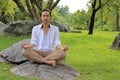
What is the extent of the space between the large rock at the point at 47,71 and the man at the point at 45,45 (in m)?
0.17

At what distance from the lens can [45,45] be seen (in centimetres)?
871

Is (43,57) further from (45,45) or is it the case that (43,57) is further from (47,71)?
(47,71)

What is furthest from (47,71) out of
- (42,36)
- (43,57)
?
(42,36)

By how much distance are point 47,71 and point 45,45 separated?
0.85 meters

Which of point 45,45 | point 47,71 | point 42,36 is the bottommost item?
point 47,71

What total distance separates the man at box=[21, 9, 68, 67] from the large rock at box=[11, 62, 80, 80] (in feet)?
0.56

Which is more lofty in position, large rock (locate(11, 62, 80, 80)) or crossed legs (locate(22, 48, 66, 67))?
crossed legs (locate(22, 48, 66, 67))

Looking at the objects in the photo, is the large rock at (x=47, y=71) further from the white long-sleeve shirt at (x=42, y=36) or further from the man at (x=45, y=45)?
the white long-sleeve shirt at (x=42, y=36)

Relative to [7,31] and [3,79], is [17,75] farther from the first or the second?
[7,31]

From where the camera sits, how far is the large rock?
7998mm

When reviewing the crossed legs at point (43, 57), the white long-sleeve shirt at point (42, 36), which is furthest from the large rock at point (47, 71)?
the white long-sleeve shirt at point (42, 36)

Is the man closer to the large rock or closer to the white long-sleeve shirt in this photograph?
the white long-sleeve shirt

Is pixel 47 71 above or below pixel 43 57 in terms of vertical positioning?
below

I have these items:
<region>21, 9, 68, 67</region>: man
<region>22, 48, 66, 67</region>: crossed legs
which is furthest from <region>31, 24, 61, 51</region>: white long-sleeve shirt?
<region>22, 48, 66, 67</region>: crossed legs
